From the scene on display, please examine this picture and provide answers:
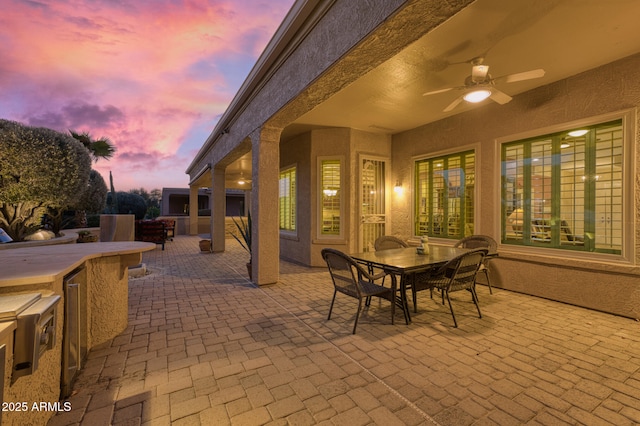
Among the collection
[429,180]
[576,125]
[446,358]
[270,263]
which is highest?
[576,125]

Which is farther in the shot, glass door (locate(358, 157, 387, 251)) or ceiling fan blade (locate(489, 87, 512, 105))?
glass door (locate(358, 157, 387, 251))

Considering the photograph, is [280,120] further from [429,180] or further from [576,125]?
[576,125]

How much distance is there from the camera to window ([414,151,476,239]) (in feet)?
17.9

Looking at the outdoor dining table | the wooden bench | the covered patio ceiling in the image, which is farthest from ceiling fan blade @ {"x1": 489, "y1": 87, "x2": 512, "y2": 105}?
the wooden bench

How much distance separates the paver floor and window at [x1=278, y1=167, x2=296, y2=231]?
3.99 meters

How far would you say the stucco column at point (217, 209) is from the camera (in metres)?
8.80

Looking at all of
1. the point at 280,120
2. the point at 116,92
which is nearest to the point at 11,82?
the point at 116,92

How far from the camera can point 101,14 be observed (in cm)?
454

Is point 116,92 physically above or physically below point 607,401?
above

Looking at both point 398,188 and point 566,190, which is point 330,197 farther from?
point 566,190

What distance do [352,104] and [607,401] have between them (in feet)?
15.7

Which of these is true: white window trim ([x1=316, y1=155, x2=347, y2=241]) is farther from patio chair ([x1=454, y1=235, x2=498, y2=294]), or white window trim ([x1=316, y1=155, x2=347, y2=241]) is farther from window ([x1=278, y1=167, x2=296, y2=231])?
patio chair ([x1=454, y1=235, x2=498, y2=294])

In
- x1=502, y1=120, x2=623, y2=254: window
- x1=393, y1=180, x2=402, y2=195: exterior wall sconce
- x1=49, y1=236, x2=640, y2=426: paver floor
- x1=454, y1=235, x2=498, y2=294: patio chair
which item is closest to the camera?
x1=49, y1=236, x2=640, y2=426: paver floor

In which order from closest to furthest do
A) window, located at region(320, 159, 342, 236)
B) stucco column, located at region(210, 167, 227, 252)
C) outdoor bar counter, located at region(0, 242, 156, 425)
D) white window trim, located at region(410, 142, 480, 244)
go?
1. outdoor bar counter, located at region(0, 242, 156, 425)
2. white window trim, located at region(410, 142, 480, 244)
3. window, located at region(320, 159, 342, 236)
4. stucco column, located at region(210, 167, 227, 252)
